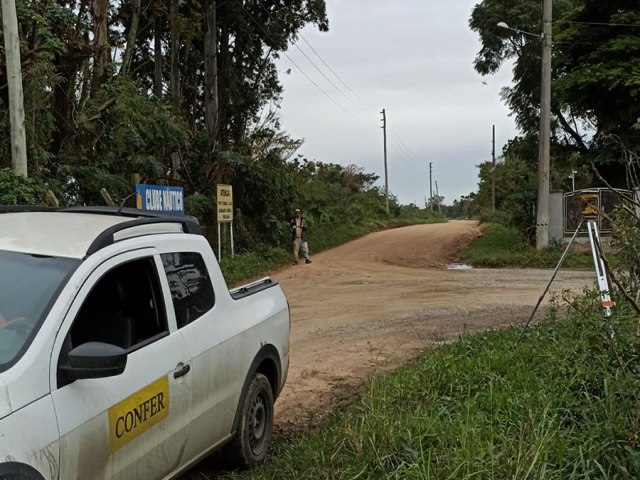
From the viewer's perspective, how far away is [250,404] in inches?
171

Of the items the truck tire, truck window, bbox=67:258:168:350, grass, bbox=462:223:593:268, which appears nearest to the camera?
truck window, bbox=67:258:168:350

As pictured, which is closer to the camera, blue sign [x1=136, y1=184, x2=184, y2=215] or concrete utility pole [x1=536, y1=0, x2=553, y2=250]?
blue sign [x1=136, y1=184, x2=184, y2=215]

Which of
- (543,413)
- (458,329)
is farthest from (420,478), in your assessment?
(458,329)

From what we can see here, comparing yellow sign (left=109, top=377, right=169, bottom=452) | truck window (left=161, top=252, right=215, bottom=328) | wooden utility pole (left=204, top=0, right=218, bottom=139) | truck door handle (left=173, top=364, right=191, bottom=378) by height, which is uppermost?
wooden utility pole (left=204, top=0, right=218, bottom=139)

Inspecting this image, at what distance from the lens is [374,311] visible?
444 inches

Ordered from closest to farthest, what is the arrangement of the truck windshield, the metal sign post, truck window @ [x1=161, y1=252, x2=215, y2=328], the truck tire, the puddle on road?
the truck windshield → truck window @ [x1=161, y1=252, x2=215, y2=328] → the truck tire → the metal sign post → the puddle on road

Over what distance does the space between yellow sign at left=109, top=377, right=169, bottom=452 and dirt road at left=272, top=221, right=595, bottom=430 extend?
244 cm

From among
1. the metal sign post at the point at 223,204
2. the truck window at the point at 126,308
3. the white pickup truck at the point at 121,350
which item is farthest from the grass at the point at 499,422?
the metal sign post at the point at 223,204

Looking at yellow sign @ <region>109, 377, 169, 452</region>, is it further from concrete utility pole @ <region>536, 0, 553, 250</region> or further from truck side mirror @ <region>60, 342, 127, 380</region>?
concrete utility pole @ <region>536, 0, 553, 250</region>

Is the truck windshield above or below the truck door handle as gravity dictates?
above

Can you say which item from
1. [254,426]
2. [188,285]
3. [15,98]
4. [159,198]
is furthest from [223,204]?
[188,285]

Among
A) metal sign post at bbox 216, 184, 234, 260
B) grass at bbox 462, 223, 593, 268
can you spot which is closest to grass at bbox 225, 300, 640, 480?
metal sign post at bbox 216, 184, 234, 260

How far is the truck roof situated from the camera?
10.1 feet

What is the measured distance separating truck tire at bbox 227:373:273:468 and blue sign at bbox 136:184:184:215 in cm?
696
